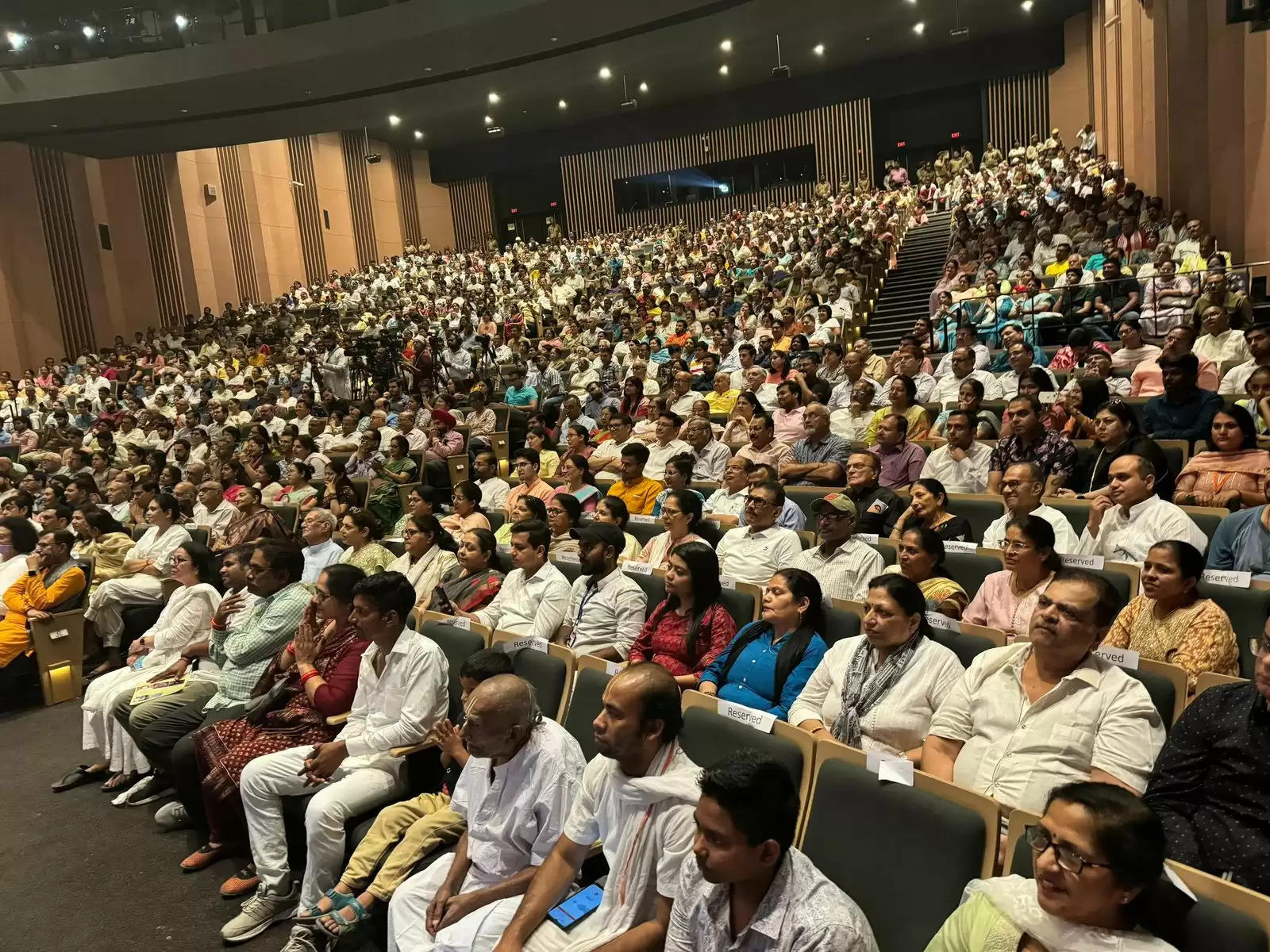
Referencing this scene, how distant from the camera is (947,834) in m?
1.61

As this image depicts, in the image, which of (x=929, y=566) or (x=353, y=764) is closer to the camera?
(x=353, y=764)

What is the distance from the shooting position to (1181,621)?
7.59 ft

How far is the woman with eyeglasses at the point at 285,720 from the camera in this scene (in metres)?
2.91

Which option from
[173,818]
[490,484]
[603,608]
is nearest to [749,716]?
[603,608]

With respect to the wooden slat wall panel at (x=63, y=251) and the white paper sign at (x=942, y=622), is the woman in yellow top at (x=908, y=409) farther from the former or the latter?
the wooden slat wall panel at (x=63, y=251)

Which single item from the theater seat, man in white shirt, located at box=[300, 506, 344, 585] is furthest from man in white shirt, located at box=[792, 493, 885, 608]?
man in white shirt, located at box=[300, 506, 344, 585]

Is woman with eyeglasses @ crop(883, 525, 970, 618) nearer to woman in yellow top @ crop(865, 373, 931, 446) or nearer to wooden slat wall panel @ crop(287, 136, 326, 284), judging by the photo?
woman in yellow top @ crop(865, 373, 931, 446)

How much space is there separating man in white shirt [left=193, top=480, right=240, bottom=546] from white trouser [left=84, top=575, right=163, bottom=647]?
0.79 m

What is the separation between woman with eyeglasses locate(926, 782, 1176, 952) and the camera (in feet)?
4.07

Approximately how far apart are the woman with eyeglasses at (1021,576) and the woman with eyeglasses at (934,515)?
0.69 m

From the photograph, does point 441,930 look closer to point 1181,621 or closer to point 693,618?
point 693,618

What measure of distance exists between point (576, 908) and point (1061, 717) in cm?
116

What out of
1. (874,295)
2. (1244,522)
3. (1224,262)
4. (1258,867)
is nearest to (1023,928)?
(1258,867)

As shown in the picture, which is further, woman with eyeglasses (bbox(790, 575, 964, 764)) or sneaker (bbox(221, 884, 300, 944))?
sneaker (bbox(221, 884, 300, 944))
